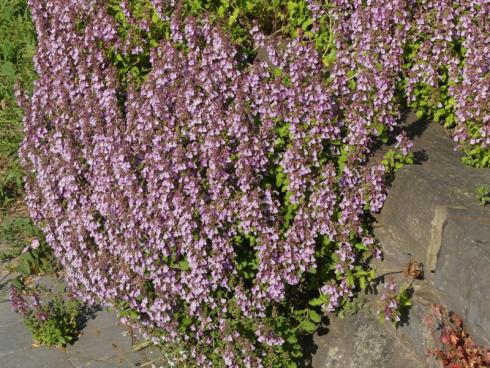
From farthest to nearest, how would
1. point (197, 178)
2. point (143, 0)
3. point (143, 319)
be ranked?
1. point (143, 0)
2. point (143, 319)
3. point (197, 178)

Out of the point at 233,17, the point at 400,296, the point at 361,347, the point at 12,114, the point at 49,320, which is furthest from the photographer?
the point at 12,114

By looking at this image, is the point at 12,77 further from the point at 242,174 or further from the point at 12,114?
the point at 242,174

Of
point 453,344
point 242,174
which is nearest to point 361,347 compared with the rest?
point 453,344

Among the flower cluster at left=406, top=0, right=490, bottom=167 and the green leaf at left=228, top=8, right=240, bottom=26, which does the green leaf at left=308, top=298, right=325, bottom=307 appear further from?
the green leaf at left=228, top=8, right=240, bottom=26

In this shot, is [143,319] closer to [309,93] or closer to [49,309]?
[49,309]

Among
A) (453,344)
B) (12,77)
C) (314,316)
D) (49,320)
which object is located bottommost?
(49,320)

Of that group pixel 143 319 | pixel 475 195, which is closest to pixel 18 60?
pixel 143 319

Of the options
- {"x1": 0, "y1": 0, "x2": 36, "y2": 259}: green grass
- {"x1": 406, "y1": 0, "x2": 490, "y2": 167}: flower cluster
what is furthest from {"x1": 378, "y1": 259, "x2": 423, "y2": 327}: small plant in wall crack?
{"x1": 0, "y1": 0, "x2": 36, "y2": 259}: green grass
